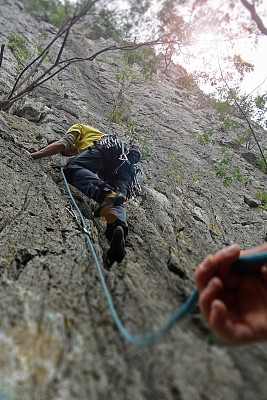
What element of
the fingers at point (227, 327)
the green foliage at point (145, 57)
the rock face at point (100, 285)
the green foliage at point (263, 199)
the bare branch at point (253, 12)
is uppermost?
the bare branch at point (253, 12)

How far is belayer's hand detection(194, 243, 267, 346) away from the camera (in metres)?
1.23

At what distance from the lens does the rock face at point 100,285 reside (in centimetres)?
123

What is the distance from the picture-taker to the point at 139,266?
2367 millimetres

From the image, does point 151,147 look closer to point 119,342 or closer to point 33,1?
point 33,1

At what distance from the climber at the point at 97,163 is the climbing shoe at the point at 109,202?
0.01 meters

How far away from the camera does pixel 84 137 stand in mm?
3855

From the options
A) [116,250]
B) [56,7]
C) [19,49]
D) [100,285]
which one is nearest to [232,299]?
[100,285]

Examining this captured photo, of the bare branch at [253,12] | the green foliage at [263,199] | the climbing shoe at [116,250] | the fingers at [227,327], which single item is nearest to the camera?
the fingers at [227,327]

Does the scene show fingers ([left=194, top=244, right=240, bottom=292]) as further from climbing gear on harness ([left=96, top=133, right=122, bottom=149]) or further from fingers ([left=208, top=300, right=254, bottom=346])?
climbing gear on harness ([left=96, top=133, right=122, bottom=149])

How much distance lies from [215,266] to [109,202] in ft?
5.15

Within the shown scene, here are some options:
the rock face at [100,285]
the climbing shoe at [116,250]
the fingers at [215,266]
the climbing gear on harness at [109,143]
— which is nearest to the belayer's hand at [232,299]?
the fingers at [215,266]

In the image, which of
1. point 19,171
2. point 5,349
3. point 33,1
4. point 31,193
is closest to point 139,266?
point 5,349

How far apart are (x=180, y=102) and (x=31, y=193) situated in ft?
30.7

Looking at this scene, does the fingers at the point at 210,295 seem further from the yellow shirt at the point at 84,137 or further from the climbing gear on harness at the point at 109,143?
the yellow shirt at the point at 84,137
